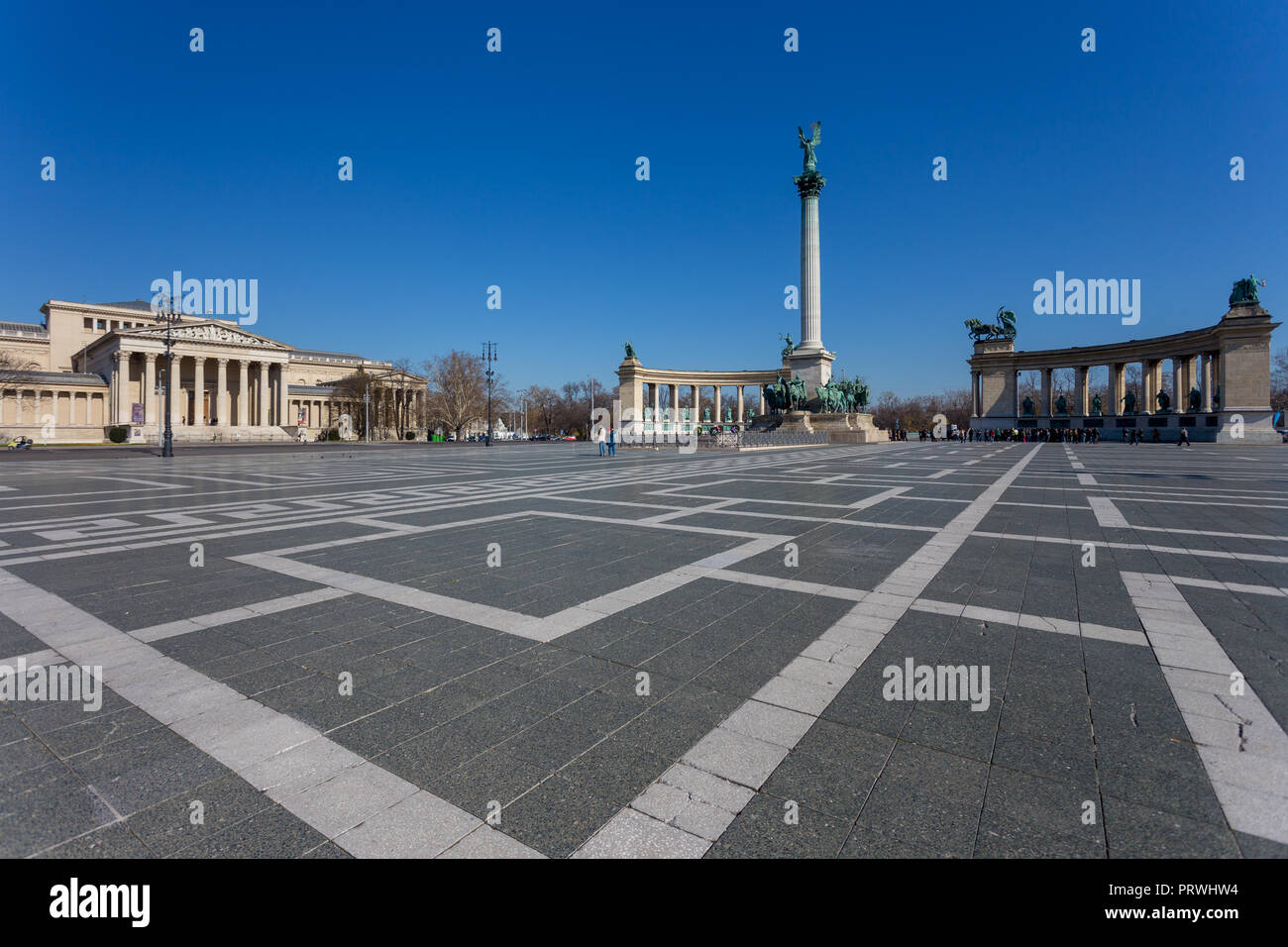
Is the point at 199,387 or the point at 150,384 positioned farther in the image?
the point at 199,387

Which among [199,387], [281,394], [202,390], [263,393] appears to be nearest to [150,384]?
[199,387]

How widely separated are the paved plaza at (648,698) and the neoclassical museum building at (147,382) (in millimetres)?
53355

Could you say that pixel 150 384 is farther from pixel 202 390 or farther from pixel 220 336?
pixel 220 336

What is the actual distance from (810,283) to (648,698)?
50480 mm

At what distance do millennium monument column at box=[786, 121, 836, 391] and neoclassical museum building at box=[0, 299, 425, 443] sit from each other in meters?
52.1

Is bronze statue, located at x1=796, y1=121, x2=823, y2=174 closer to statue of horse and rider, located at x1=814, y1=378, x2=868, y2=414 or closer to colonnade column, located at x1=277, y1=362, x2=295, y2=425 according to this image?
statue of horse and rider, located at x1=814, y1=378, x2=868, y2=414

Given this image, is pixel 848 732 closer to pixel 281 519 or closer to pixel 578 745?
pixel 578 745

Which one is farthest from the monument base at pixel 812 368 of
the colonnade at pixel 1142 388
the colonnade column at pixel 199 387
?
the colonnade column at pixel 199 387

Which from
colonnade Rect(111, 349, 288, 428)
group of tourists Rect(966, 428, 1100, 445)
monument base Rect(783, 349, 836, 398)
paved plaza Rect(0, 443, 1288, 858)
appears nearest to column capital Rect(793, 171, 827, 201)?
monument base Rect(783, 349, 836, 398)

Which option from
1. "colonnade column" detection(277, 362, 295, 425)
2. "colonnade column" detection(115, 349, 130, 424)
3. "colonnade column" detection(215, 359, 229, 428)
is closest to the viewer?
"colonnade column" detection(115, 349, 130, 424)

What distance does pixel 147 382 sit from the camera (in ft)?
208

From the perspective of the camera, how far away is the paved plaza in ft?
7.86
